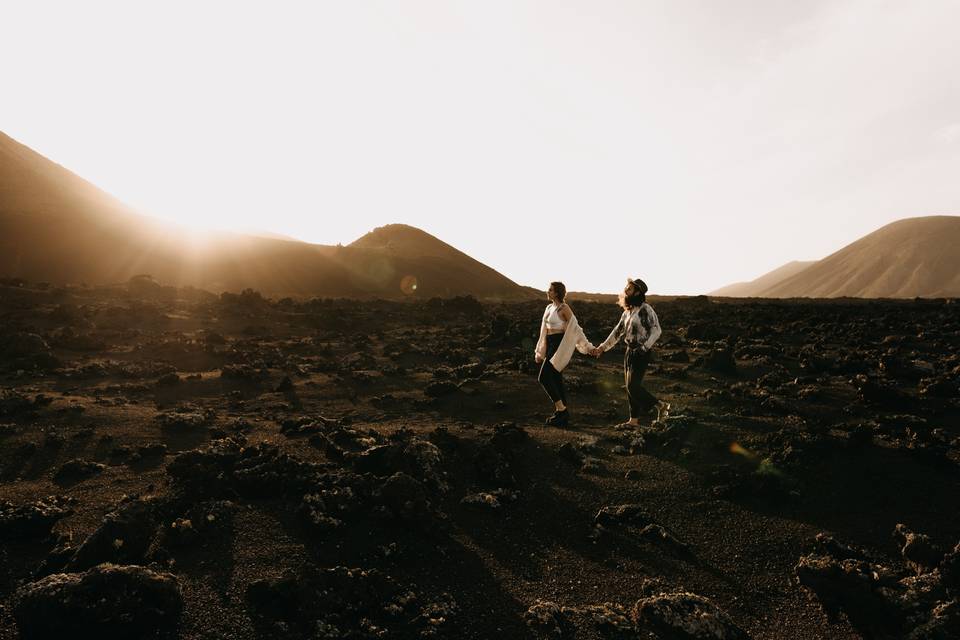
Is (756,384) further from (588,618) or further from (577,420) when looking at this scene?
(588,618)

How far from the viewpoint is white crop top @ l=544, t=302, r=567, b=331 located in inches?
352

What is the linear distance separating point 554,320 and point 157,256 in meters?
39.8

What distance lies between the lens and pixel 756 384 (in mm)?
11711

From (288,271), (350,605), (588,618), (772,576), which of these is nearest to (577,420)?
(772,576)

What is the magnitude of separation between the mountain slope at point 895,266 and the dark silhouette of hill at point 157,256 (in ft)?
325

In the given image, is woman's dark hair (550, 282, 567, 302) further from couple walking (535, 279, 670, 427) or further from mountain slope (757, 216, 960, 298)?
mountain slope (757, 216, 960, 298)

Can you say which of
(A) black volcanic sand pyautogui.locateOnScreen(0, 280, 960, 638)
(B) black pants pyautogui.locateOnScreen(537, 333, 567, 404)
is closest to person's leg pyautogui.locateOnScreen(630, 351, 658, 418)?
(A) black volcanic sand pyautogui.locateOnScreen(0, 280, 960, 638)

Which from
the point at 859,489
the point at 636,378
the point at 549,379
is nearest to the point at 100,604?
the point at 549,379

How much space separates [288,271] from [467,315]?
71.2 ft

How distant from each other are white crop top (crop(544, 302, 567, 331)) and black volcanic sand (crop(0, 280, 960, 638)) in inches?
77.1

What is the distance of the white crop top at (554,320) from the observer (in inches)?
352

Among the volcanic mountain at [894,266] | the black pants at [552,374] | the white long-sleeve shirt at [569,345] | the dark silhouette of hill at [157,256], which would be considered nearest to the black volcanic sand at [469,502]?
the black pants at [552,374]

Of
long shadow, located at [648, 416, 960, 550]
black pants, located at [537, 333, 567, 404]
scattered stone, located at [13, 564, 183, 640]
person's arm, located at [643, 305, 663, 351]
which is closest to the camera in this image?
scattered stone, located at [13, 564, 183, 640]

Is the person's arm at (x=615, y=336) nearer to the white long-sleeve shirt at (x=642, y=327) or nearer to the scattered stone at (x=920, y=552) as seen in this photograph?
the white long-sleeve shirt at (x=642, y=327)
